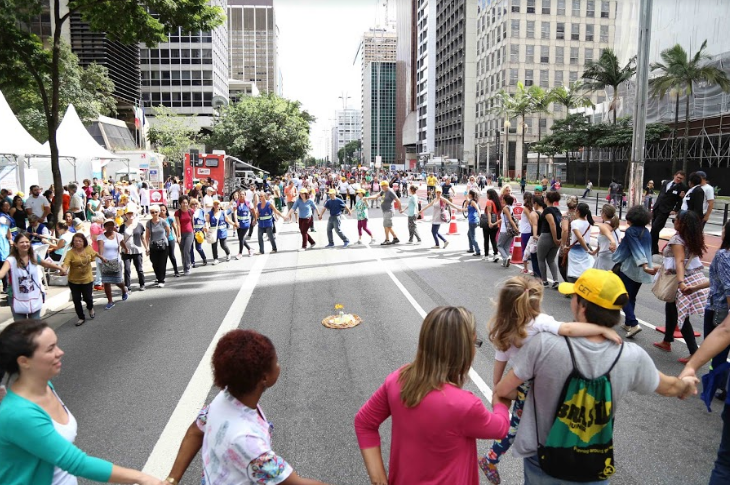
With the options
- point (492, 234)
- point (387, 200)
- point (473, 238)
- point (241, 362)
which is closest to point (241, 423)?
point (241, 362)

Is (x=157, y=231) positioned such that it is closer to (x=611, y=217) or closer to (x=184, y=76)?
(x=611, y=217)

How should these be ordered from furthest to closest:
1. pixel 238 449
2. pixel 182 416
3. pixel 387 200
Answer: pixel 387 200
pixel 182 416
pixel 238 449

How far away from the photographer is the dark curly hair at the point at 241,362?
95.7 inches

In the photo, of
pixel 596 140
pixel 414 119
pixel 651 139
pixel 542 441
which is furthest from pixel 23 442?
pixel 414 119

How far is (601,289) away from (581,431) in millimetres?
688

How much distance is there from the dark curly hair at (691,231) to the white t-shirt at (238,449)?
18.5ft

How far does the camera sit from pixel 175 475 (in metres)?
2.68

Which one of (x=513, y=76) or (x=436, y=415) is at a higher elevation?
(x=513, y=76)

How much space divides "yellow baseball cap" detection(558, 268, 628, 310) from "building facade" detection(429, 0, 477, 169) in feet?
306

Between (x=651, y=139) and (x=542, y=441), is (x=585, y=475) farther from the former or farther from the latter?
(x=651, y=139)

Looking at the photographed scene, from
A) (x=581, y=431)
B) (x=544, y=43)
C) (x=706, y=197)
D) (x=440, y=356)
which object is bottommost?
(x=581, y=431)

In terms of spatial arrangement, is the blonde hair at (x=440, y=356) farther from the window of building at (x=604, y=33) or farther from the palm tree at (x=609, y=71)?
the window of building at (x=604, y=33)

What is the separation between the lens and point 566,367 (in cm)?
273

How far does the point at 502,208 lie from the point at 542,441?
10791 millimetres
